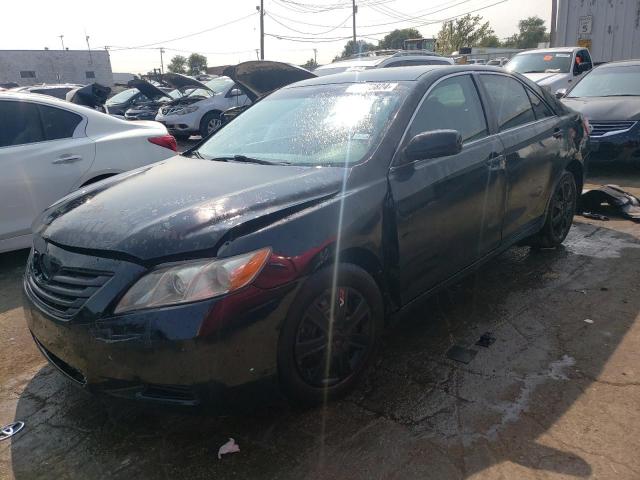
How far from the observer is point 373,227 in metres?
2.67

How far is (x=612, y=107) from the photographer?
7.67 metres

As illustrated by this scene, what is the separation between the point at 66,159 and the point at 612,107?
7282 millimetres

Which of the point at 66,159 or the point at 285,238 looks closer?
the point at 285,238

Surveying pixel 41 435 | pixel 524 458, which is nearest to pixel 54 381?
pixel 41 435

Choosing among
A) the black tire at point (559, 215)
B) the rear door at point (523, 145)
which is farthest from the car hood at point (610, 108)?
the rear door at point (523, 145)

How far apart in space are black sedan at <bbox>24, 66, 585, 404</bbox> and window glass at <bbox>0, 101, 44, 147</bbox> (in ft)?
6.60

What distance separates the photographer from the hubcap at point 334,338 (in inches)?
95.2

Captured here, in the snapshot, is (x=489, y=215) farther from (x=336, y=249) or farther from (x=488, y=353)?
(x=336, y=249)

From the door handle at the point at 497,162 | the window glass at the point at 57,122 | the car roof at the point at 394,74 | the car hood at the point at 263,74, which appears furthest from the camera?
the car hood at the point at 263,74

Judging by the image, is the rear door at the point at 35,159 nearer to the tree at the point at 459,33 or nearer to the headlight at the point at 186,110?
the headlight at the point at 186,110

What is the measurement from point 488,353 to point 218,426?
5.25ft

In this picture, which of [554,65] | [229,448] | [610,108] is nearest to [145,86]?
[610,108]

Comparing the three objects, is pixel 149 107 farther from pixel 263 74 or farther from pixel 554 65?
pixel 554 65

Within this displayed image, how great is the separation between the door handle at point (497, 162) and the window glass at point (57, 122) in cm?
377
